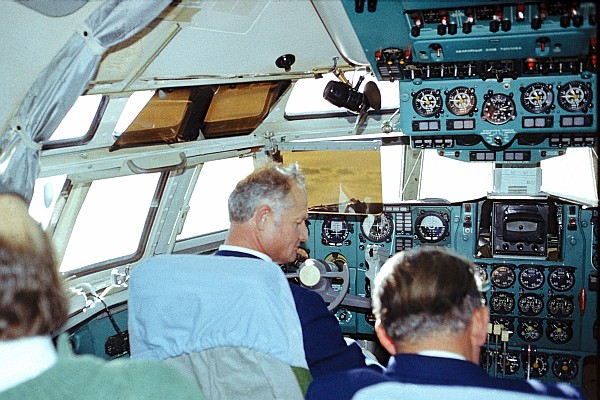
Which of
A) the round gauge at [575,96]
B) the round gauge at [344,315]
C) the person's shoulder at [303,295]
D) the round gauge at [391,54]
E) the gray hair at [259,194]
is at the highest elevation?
the round gauge at [391,54]

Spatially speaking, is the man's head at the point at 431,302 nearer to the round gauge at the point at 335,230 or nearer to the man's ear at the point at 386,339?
the man's ear at the point at 386,339

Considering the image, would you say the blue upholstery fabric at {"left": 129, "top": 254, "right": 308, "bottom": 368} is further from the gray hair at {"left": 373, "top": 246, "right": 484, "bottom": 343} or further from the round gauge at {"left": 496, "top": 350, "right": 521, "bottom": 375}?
the round gauge at {"left": 496, "top": 350, "right": 521, "bottom": 375}

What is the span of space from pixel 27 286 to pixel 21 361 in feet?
0.47

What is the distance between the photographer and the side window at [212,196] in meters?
6.17

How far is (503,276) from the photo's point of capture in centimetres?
601

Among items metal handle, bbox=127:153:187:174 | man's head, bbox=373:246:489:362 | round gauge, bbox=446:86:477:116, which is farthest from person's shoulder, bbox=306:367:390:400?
round gauge, bbox=446:86:477:116

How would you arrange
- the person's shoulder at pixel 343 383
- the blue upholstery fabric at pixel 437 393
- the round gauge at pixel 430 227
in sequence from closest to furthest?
the blue upholstery fabric at pixel 437 393 < the person's shoulder at pixel 343 383 < the round gauge at pixel 430 227

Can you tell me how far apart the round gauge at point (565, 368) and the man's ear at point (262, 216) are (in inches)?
165

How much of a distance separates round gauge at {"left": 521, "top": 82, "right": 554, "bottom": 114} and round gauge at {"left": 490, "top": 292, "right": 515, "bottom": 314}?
5.67ft

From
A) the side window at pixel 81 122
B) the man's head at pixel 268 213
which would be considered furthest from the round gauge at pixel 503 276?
the man's head at pixel 268 213

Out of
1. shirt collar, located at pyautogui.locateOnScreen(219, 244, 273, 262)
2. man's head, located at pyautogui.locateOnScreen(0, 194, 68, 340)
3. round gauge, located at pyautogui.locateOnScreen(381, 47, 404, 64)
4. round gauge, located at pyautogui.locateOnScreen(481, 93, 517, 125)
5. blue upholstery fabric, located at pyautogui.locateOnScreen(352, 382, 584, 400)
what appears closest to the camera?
man's head, located at pyautogui.locateOnScreen(0, 194, 68, 340)

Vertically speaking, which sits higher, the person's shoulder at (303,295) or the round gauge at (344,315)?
the person's shoulder at (303,295)

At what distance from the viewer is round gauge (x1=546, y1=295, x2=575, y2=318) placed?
19.3 feet

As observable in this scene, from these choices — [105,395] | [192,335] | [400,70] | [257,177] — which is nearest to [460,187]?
[400,70]
